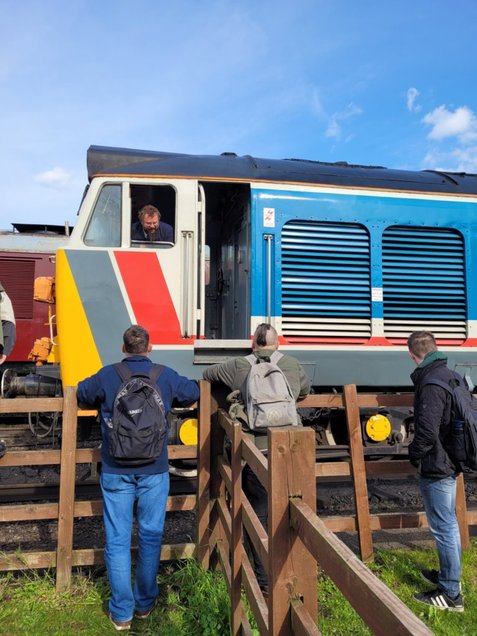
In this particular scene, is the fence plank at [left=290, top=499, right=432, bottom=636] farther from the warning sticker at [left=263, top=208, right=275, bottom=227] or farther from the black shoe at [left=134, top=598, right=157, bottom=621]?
the warning sticker at [left=263, top=208, right=275, bottom=227]

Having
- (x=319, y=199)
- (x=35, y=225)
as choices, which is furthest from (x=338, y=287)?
(x=35, y=225)

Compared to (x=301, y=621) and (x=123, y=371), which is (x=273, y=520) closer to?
(x=301, y=621)

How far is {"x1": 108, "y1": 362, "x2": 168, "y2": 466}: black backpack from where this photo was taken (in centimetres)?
296

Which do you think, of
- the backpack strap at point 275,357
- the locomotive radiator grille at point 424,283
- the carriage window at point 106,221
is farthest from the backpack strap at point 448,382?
the carriage window at point 106,221

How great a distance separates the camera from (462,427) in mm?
3074

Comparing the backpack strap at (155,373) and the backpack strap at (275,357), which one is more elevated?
the backpack strap at (275,357)

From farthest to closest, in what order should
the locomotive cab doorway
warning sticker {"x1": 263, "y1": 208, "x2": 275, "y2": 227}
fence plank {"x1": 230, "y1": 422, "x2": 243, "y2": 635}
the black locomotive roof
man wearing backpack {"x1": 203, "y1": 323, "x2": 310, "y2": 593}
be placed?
the locomotive cab doorway < warning sticker {"x1": 263, "y1": 208, "x2": 275, "y2": 227} < the black locomotive roof < man wearing backpack {"x1": 203, "y1": 323, "x2": 310, "y2": 593} < fence plank {"x1": 230, "y1": 422, "x2": 243, "y2": 635}

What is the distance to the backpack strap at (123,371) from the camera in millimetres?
3119

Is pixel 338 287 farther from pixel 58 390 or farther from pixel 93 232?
Result: pixel 58 390

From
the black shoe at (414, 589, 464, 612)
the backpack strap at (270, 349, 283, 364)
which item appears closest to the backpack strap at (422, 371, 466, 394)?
the backpack strap at (270, 349, 283, 364)

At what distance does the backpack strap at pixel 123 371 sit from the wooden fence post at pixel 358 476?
5.82 feet

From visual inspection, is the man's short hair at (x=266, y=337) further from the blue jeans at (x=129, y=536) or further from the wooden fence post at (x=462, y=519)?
the wooden fence post at (x=462, y=519)

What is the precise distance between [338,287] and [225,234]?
79.5 inches

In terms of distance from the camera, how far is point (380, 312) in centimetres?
554
